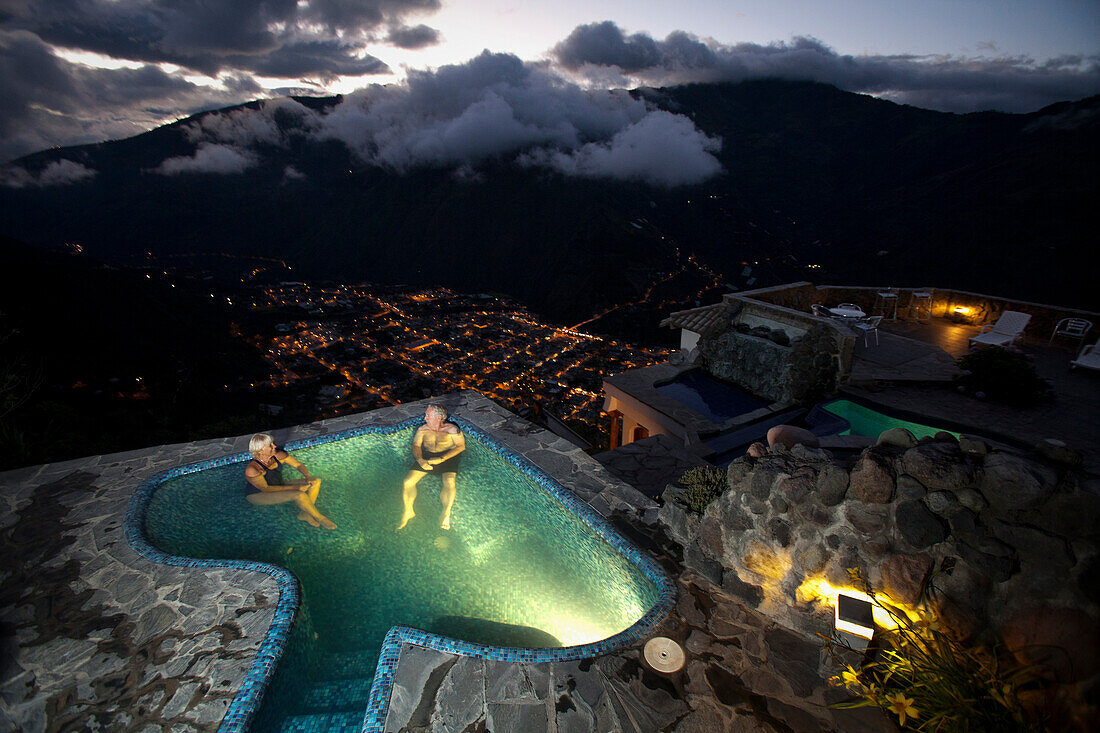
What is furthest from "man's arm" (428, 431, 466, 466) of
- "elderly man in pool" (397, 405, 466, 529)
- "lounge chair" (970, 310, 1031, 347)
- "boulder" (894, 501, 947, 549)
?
"lounge chair" (970, 310, 1031, 347)

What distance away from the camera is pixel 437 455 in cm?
713

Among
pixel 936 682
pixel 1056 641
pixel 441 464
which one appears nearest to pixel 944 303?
pixel 1056 641

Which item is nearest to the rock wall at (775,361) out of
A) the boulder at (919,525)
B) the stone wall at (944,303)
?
the stone wall at (944,303)

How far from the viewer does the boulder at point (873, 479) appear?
3250 mm

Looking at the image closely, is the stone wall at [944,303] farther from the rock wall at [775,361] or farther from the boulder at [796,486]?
the boulder at [796,486]

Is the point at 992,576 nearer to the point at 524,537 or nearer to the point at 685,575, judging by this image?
the point at 685,575

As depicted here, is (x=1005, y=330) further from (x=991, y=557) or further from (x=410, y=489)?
(x=410, y=489)

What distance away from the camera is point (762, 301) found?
35.7 ft

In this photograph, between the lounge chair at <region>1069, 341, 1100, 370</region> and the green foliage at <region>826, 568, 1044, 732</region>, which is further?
the lounge chair at <region>1069, 341, 1100, 370</region>

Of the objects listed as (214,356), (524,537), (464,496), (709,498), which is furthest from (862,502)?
(214,356)

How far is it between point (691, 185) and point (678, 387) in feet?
360

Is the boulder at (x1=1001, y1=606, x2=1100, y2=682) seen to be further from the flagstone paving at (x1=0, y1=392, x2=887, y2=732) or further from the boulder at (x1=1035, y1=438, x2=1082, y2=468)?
the flagstone paving at (x1=0, y1=392, x2=887, y2=732)

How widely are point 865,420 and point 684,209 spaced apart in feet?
345

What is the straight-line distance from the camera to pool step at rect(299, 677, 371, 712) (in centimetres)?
395
